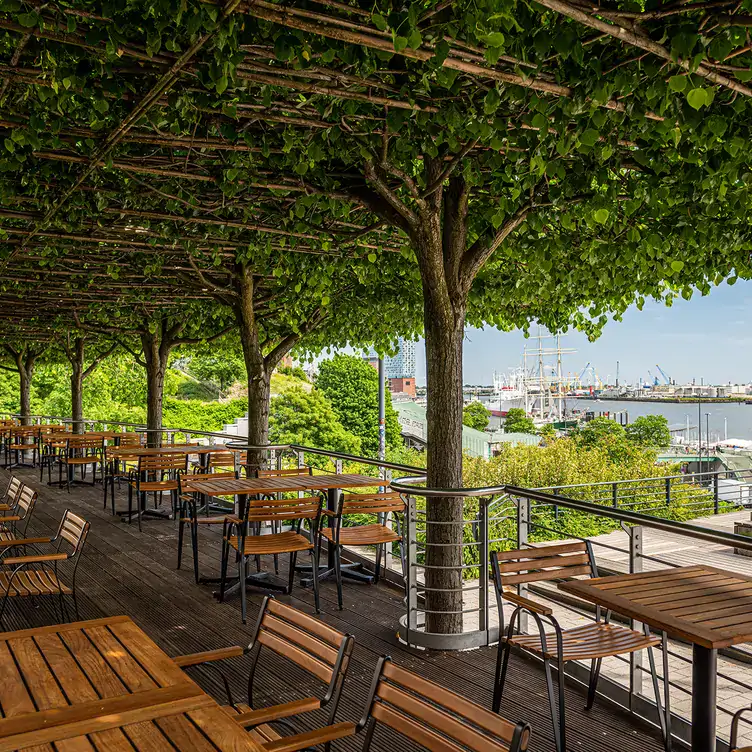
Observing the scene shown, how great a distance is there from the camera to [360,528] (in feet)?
20.3

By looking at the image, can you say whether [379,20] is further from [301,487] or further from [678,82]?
[301,487]

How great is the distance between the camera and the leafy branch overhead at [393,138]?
3.16 metres

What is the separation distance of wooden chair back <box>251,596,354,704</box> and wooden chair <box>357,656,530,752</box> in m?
0.20

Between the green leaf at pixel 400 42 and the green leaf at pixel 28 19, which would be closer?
the green leaf at pixel 400 42

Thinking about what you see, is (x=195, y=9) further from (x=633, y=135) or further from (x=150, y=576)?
(x=150, y=576)

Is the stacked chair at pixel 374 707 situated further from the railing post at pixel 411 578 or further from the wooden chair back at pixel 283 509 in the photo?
the wooden chair back at pixel 283 509

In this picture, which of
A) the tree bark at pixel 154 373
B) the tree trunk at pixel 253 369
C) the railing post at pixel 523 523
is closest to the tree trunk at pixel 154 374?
the tree bark at pixel 154 373

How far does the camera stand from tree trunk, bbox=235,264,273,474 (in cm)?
887

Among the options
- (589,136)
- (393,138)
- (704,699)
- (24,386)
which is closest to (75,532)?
(393,138)

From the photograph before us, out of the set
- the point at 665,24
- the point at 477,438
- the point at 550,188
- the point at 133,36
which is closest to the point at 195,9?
the point at 133,36

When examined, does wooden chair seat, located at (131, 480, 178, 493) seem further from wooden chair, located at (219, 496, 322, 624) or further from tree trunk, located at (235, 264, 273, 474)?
wooden chair, located at (219, 496, 322, 624)

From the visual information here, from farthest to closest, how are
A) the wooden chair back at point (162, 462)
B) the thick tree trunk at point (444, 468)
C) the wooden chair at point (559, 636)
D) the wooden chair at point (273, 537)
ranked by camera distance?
1. the wooden chair back at point (162, 462)
2. the wooden chair at point (273, 537)
3. the thick tree trunk at point (444, 468)
4. the wooden chair at point (559, 636)

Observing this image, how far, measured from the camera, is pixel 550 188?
4773mm

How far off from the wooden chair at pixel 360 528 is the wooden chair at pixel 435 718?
3.47 m
